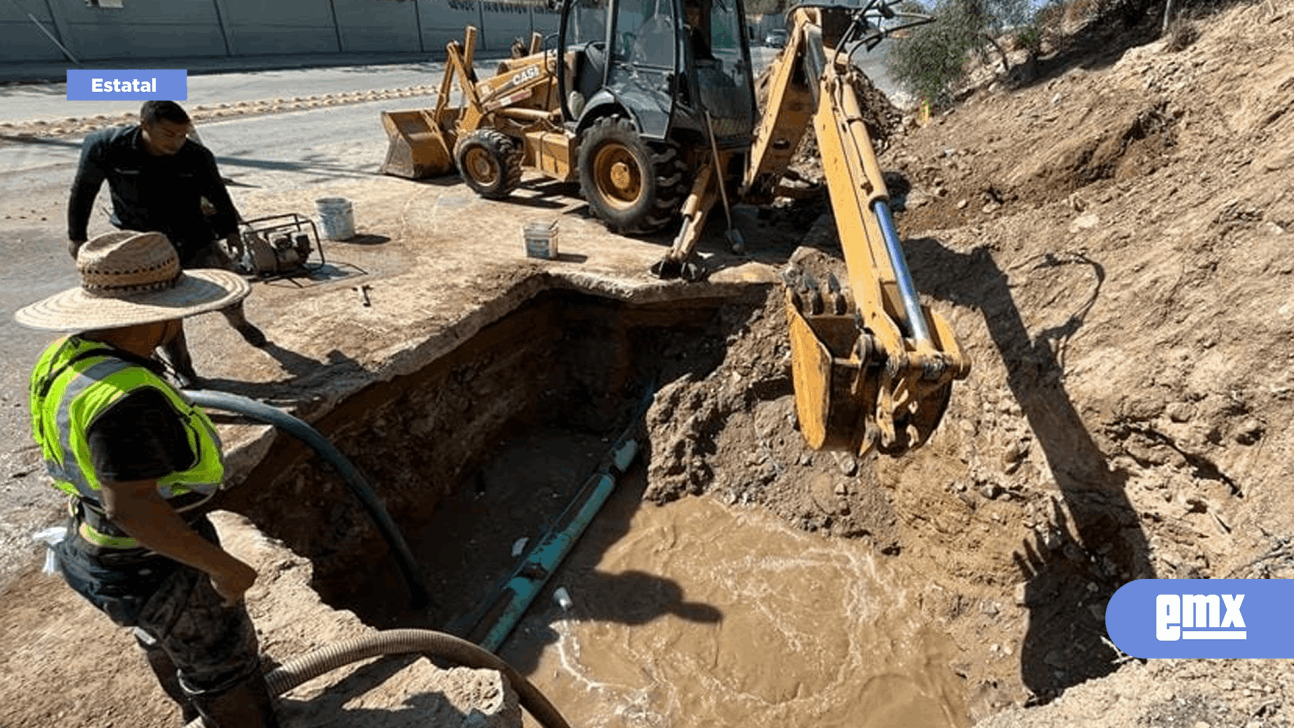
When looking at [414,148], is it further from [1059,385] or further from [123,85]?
[123,85]

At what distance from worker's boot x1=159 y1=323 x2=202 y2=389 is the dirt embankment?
3.50 meters

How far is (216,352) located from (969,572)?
216 inches

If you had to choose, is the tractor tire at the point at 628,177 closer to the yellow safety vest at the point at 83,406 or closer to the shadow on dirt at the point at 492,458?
the shadow on dirt at the point at 492,458

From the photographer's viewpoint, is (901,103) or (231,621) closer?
(231,621)

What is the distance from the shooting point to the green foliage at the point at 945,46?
36.2 ft

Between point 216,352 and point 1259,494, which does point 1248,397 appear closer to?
point 1259,494

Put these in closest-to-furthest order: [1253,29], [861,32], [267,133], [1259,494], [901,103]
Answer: [1259,494]
[861,32]
[1253,29]
[267,133]
[901,103]

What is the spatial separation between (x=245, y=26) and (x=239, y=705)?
27441 mm

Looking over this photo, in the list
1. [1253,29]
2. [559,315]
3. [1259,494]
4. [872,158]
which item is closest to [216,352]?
[559,315]

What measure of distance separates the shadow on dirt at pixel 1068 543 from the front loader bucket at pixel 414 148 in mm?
7929

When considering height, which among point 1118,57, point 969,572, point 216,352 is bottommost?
point 969,572

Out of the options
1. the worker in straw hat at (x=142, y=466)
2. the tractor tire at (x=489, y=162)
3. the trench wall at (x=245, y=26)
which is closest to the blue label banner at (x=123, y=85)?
the trench wall at (x=245, y=26)

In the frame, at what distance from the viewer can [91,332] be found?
80.4 inches

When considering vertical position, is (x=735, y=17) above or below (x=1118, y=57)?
above
